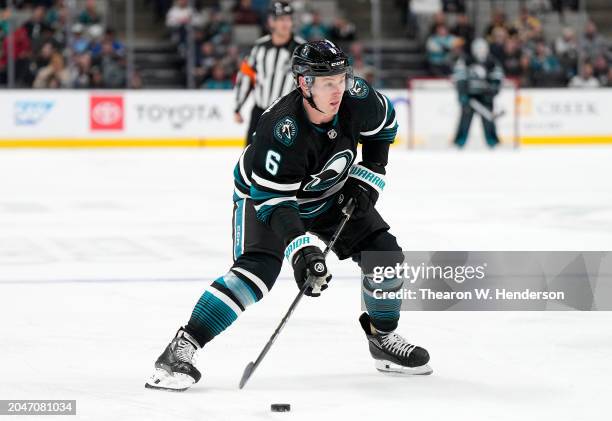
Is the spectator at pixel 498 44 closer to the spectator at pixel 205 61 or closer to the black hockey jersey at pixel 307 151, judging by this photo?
the spectator at pixel 205 61

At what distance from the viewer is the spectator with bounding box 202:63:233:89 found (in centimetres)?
1415

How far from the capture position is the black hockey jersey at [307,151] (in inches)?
131

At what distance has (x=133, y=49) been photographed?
15.1 m

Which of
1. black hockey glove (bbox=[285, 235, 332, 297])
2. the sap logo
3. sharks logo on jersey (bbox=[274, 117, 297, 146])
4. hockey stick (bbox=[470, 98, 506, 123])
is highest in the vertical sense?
sharks logo on jersey (bbox=[274, 117, 297, 146])

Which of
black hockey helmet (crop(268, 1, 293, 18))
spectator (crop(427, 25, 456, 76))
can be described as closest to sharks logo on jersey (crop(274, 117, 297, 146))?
black hockey helmet (crop(268, 1, 293, 18))

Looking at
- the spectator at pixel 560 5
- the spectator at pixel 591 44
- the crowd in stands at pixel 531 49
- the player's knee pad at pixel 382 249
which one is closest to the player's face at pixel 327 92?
the player's knee pad at pixel 382 249

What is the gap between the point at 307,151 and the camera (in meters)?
3.37

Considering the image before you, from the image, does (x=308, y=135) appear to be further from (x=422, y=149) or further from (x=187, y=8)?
(x=187, y=8)

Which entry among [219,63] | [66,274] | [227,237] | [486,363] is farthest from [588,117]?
[486,363]

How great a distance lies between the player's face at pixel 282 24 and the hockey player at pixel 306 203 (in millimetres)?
3921

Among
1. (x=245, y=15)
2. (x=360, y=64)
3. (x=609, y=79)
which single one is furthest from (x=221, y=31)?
(x=609, y=79)

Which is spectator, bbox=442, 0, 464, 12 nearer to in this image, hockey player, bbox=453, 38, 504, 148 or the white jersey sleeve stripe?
hockey player, bbox=453, 38, 504, 148

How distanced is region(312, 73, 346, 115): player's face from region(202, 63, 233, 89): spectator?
10915 mm

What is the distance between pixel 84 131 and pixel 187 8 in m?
2.17
